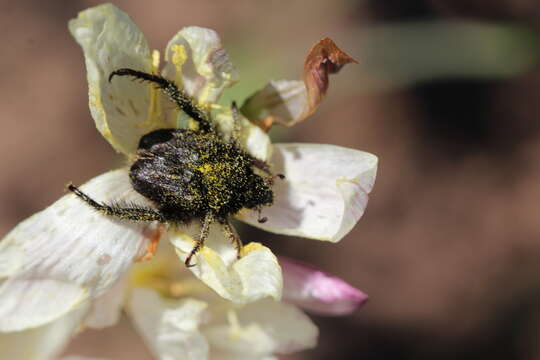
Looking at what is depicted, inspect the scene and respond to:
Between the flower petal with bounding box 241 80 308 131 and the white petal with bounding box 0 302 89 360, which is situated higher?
the flower petal with bounding box 241 80 308 131

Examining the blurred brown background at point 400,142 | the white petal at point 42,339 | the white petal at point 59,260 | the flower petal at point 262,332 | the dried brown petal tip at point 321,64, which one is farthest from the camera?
the blurred brown background at point 400,142

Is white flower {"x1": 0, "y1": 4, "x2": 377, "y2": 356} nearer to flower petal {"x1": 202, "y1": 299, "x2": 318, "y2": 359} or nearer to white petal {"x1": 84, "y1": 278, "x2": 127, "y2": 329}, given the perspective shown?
white petal {"x1": 84, "y1": 278, "x2": 127, "y2": 329}

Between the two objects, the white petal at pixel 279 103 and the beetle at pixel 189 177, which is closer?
the beetle at pixel 189 177

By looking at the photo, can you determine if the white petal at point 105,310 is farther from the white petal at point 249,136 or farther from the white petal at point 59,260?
the white petal at point 249,136

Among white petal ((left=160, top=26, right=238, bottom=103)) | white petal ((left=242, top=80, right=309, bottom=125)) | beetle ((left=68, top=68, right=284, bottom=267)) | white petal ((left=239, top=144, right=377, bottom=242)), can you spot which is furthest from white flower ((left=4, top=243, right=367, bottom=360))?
white petal ((left=160, top=26, right=238, bottom=103))

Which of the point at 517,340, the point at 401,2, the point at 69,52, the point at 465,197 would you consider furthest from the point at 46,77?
the point at 517,340

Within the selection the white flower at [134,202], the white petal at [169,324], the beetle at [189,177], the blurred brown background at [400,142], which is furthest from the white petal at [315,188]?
the blurred brown background at [400,142]

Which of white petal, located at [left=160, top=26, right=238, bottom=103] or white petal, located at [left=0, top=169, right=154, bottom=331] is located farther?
white petal, located at [left=160, top=26, right=238, bottom=103]
